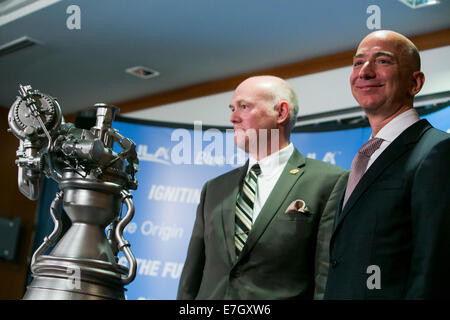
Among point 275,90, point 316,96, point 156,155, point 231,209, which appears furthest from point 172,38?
point 231,209

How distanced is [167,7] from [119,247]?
2.56m

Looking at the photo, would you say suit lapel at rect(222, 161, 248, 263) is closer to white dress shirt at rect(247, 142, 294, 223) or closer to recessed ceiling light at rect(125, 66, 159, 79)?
white dress shirt at rect(247, 142, 294, 223)

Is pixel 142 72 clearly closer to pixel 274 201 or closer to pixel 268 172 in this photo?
pixel 268 172

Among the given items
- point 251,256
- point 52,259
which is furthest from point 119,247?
point 251,256

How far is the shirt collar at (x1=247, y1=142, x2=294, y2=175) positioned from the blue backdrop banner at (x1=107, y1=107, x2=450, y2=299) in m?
1.75

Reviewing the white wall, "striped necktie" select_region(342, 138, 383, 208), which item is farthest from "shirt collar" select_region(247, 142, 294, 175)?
the white wall

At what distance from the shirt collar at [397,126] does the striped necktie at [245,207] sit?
47cm

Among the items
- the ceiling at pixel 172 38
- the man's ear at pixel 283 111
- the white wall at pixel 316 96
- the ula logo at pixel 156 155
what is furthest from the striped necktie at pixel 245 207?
the ula logo at pixel 156 155

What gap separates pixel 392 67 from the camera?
177 cm

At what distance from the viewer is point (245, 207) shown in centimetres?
198

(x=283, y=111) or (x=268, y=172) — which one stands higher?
(x=283, y=111)

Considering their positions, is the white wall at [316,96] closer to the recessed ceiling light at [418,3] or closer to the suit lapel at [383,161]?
the recessed ceiling light at [418,3]

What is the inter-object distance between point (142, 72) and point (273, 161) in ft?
9.04

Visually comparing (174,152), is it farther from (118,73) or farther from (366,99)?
(366,99)
